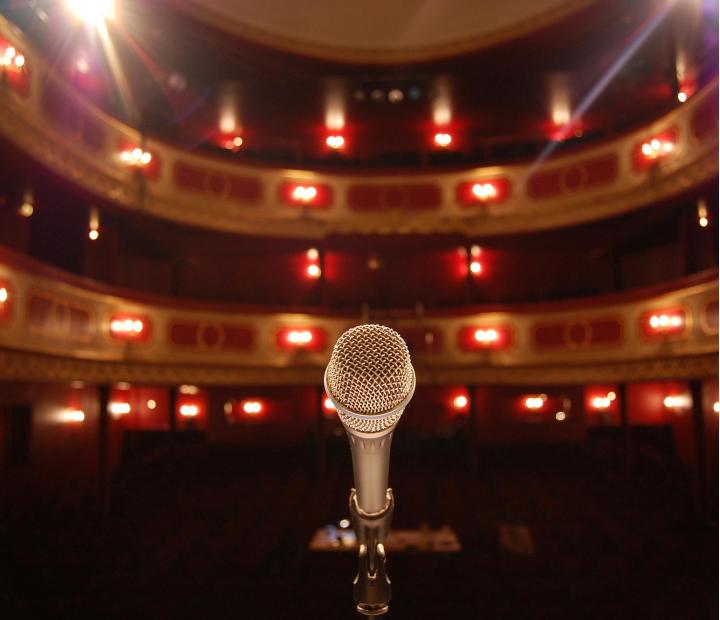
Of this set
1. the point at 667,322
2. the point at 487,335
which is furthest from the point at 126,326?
the point at 667,322

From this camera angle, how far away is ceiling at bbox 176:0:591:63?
41.6ft

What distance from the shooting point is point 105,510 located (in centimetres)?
1108

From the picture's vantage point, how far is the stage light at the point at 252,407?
1667 centimetres

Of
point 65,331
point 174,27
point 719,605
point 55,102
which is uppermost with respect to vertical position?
point 174,27

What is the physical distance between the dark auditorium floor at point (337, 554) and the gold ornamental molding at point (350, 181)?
5.87 m

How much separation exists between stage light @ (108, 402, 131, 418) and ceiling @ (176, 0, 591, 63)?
31.1ft

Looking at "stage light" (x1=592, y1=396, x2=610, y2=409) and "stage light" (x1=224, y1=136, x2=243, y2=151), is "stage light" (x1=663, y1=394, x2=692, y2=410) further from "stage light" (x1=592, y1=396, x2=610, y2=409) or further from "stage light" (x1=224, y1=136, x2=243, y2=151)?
"stage light" (x1=224, y1=136, x2=243, y2=151)

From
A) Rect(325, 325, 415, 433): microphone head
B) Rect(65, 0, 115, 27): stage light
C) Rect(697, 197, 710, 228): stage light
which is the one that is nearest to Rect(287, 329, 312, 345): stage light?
Rect(65, 0, 115, 27): stage light

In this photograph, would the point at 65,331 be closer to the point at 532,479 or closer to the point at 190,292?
the point at 190,292

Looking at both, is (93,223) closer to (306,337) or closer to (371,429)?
(306,337)

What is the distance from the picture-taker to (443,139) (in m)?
16.6

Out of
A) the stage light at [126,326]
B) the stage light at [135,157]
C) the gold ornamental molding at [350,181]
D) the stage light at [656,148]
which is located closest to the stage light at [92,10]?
the gold ornamental molding at [350,181]

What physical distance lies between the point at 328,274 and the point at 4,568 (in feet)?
38.1

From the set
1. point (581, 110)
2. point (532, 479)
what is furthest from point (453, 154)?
point (532, 479)
